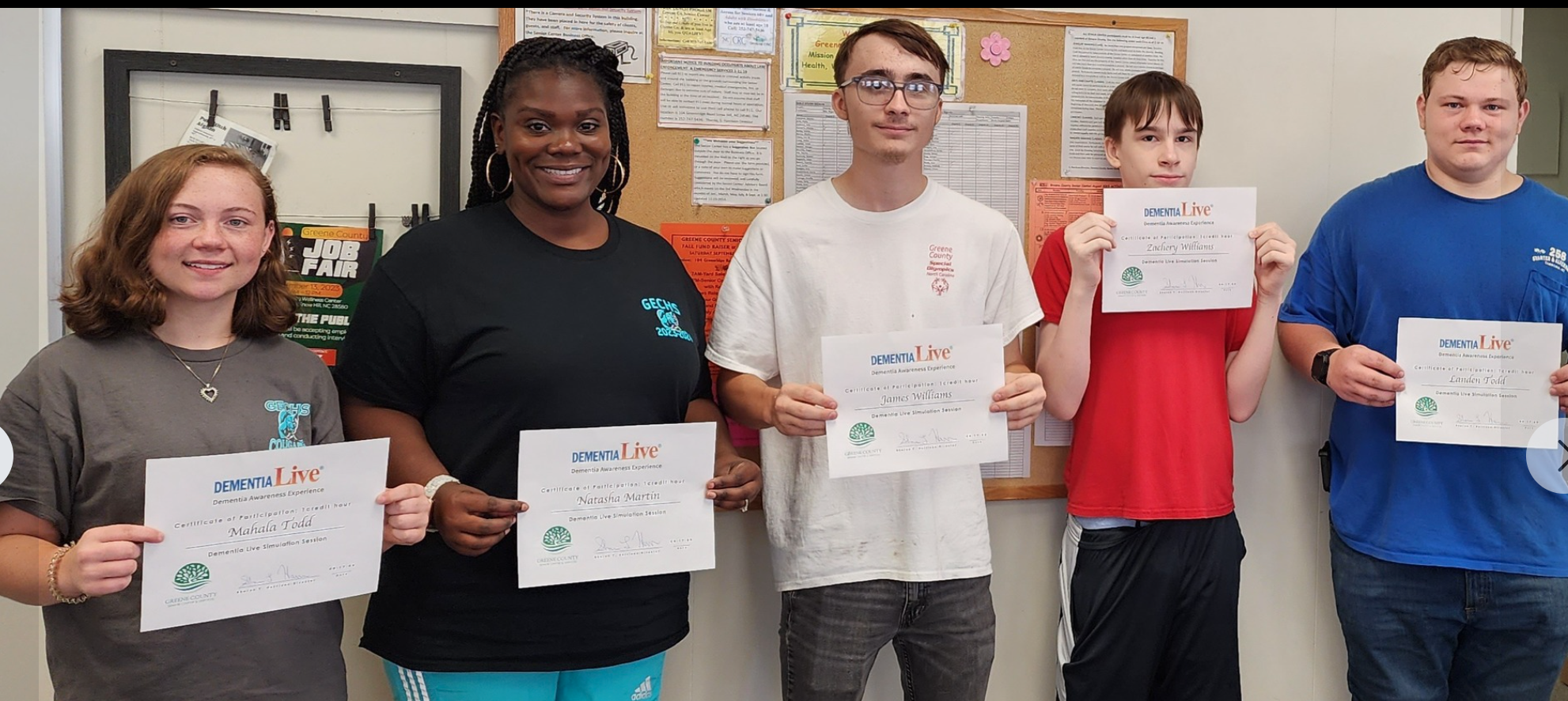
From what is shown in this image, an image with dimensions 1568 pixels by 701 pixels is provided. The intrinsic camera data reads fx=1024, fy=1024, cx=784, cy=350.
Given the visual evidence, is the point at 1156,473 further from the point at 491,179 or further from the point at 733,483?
the point at 491,179

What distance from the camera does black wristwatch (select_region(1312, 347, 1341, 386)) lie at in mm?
2301

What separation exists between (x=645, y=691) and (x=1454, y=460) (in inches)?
71.6

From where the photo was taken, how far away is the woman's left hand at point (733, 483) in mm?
1807

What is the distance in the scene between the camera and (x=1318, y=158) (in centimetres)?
265

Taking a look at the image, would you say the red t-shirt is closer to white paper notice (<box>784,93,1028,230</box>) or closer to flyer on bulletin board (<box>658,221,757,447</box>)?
white paper notice (<box>784,93,1028,230</box>)

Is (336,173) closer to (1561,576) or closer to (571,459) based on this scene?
(571,459)

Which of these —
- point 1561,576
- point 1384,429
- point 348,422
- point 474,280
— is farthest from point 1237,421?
point 348,422

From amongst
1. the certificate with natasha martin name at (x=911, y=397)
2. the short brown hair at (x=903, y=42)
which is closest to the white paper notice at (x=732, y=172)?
the short brown hair at (x=903, y=42)

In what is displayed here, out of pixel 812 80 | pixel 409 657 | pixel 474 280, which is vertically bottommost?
pixel 409 657

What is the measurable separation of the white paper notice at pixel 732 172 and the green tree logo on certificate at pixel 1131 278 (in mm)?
795

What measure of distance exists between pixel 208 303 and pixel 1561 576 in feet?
8.82

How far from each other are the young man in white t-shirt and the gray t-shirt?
0.85 meters
